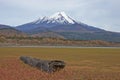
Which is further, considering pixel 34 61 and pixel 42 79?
pixel 34 61

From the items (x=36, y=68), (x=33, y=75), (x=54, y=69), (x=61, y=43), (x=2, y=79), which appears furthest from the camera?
(x=61, y=43)

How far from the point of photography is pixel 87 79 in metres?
23.3

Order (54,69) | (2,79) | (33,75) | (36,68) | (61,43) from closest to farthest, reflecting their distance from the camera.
A: (2,79) < (33,75) < (54,69) < (36,68) < (61,43)

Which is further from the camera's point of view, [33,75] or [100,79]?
[33,75]

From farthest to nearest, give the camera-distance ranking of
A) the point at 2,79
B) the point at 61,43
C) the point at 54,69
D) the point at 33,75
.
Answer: the point at 61,43 < the point at 54,69 < the point at 33,75 < the point at 2,79

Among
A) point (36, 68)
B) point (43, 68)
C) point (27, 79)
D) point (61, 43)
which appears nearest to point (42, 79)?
point (27, 79)

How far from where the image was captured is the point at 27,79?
75.4 ft

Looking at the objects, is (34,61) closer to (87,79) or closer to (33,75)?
(33,75)

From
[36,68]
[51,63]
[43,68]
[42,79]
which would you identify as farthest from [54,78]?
[36,68]

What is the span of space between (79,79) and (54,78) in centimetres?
166

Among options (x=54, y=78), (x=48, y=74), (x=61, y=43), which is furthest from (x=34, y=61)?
(x=61, y=43)

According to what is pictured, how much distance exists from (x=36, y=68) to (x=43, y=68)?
2132 millimetres

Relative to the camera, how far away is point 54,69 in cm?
2683

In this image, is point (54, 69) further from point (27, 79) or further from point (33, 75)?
point (27, 79)
